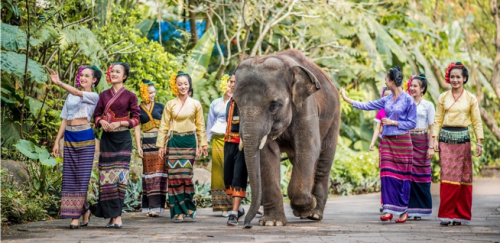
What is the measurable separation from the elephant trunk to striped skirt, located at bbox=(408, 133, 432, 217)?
3.31 m

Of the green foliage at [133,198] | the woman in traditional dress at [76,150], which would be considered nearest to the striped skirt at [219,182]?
the green foliage at [133,198]

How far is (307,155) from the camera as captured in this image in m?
9.33

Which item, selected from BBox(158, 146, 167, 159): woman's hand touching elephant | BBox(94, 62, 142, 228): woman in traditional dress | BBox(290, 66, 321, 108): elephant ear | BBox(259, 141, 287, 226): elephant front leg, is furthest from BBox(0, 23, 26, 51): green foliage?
BBox(290, 66, 321, 108): elephant ear

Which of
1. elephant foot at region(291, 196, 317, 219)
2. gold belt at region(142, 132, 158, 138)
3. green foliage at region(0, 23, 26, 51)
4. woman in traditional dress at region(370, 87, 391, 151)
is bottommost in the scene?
elephant foot at region(291, 196, 317, 219)

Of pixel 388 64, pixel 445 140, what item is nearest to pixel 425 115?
pixel 445 140

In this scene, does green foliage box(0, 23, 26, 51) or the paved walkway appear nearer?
the paved walkway

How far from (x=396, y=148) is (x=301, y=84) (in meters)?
1.94

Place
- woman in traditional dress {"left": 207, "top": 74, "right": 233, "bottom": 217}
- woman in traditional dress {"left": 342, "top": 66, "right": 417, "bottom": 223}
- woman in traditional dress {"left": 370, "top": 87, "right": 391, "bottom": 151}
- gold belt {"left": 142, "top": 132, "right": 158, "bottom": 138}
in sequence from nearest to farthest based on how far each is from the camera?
woman in traditional dress {"left": 342, "top": 66, "right": 417, "bottom": 223}, woman in traditional dress {"left": 207, "top": 74, "right": 233, "bottom": 217}, gold belt {"left": 142, "top": 132, "right": 158, "bottom": 138}, woman in traditional dress {"left": 370, "top": 87, "right": 391, "bottom": 151}

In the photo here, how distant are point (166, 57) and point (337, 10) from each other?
5.69 m

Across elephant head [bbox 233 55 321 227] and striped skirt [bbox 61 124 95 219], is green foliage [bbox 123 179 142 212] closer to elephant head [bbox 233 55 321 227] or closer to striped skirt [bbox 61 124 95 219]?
striped skirt [bbox 61 124 95 219]

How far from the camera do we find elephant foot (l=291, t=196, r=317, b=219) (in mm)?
9305

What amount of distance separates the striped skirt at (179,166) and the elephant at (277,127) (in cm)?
120

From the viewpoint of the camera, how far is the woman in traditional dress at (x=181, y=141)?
1000cm

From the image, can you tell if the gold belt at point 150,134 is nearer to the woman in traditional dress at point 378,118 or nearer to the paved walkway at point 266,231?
the paved walkway at point 266,231
